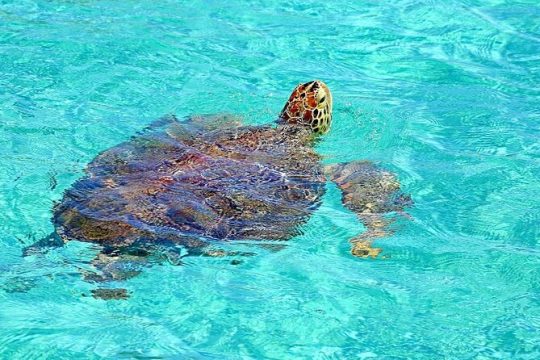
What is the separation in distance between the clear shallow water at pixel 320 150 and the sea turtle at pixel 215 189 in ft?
0.54

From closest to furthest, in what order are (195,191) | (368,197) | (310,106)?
(195,191) < (368,197) < (310,106)

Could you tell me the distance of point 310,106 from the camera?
631cm

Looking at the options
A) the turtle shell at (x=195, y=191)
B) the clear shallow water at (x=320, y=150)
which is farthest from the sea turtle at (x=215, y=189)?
the clear shallow water at (x=320, y=150)

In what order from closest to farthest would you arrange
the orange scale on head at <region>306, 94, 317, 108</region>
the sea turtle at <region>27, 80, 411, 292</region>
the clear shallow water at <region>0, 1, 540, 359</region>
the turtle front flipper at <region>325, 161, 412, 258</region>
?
the clear shallow water at <region>0, 1, 540, 359</region> → the sea turtle at <region>27, 80, 411, 292</region> → the turtle front flipper at <region>325, 161, 412, 258</region> → the orange scale on head at <region>306, 94, 317, 108</region>

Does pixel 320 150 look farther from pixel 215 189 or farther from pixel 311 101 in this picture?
pixel 215 189

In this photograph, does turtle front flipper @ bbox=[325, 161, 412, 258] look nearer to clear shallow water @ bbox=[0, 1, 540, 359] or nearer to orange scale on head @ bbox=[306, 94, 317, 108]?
clear shallow water @ bbox=[0, 1, 540, 359]

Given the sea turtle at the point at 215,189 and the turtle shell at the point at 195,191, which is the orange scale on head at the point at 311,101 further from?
the turtle shell at the point at 195,191

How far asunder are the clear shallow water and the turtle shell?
196 mm

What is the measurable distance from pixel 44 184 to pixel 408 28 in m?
4.84

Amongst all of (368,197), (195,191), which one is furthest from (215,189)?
(368,197)

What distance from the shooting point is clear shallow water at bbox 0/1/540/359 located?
4.48 m

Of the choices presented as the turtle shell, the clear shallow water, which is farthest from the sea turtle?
the clear shallow water

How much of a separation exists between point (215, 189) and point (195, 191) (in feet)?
0.47

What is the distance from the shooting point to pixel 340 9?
9.66m
